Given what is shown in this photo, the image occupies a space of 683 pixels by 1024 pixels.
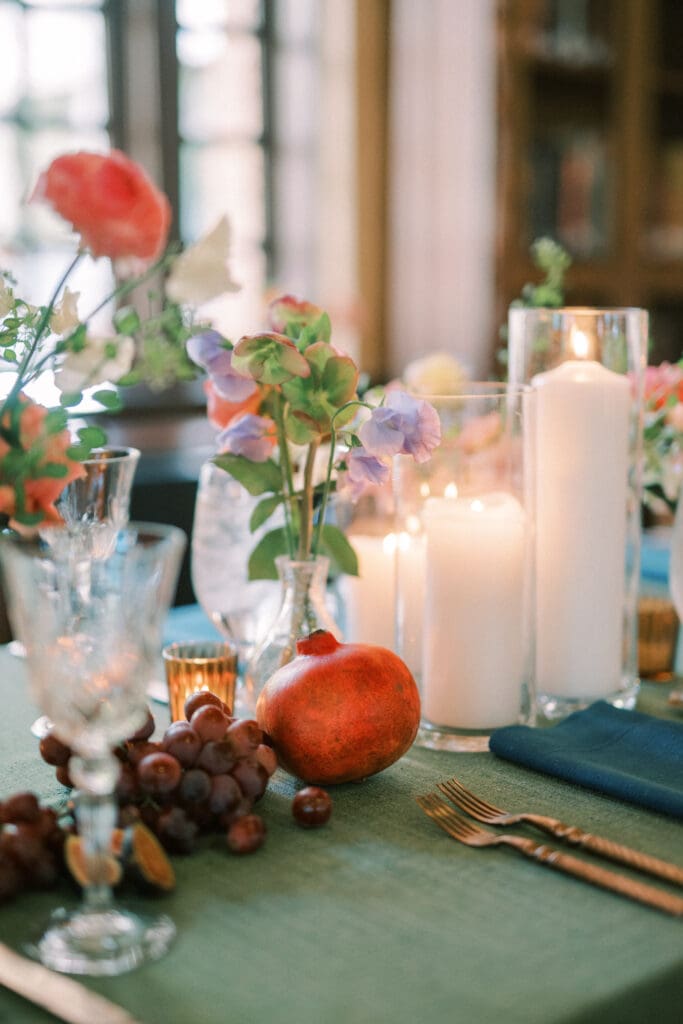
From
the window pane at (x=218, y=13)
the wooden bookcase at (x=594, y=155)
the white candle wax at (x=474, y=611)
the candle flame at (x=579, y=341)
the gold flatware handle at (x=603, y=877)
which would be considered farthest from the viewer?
the wooden bookcase at (x=594, y=155)

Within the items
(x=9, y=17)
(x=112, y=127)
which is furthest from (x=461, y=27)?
(x=9, y=17)

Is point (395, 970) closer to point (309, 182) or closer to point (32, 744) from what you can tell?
point (32, 744)

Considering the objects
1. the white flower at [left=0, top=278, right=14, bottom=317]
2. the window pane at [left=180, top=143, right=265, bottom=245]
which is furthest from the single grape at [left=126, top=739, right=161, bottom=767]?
the window pane at [left=180, top=143, right=265, bottom=245]

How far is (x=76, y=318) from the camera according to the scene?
875 mm

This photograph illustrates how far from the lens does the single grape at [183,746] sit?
79 cm

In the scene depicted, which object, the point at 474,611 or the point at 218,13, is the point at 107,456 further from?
the point at 218,13

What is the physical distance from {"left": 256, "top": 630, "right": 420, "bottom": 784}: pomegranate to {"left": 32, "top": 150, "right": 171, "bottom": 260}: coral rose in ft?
1.03

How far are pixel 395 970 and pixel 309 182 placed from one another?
3231mm

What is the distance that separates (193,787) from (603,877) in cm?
25

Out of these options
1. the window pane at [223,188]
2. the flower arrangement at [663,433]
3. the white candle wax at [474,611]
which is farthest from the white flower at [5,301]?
the window pane at [223,188]

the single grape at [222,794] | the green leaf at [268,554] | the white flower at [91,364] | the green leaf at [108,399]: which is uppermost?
the white flower at [91,364]

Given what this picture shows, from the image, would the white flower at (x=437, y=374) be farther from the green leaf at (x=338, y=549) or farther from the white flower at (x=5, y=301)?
the white flower at (x=5, y=301)

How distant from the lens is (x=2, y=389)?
3.04ft

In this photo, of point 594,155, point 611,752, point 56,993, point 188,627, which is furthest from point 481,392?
point 594,155
